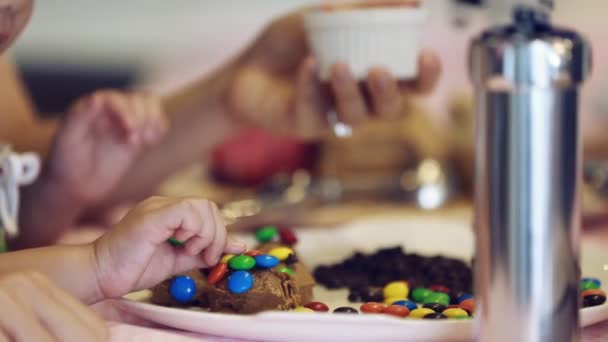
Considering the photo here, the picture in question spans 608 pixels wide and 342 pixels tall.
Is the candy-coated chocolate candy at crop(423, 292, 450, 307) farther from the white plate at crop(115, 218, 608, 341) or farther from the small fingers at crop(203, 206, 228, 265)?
the small fingers at crop(203, 206, 228, 265)

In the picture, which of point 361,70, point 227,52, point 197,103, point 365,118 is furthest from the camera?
point 227,52

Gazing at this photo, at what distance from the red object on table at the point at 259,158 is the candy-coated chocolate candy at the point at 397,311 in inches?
36.9

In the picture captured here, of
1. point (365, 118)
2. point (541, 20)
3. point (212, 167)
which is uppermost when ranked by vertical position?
point (541, 20)

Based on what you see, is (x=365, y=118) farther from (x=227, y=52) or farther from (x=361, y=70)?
(x=227, y=52)

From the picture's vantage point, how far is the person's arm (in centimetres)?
131

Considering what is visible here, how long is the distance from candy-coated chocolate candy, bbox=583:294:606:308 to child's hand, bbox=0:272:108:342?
0.37 meters

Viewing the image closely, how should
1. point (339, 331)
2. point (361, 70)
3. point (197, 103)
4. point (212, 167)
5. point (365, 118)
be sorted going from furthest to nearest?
1. point (212, 167)
2. point (197, 103)
3. point (365, 118)
4. point (361, 70)
5. point (339, 331)

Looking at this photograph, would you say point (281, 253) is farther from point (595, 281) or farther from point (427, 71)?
point (427, 71)

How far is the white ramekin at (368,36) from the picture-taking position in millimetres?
926

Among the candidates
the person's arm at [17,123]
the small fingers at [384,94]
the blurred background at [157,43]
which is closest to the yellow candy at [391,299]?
the small fingers at [384,94]

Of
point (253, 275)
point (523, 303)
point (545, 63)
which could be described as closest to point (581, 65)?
point (545, 63)

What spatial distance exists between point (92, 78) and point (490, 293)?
175cm

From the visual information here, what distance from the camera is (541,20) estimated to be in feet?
1.59

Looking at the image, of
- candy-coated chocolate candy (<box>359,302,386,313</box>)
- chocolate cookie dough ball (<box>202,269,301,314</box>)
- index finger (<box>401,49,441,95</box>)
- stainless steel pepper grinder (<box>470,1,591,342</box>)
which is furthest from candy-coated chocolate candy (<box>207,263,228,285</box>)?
index finger (<box>401,49,441,95</box>)
